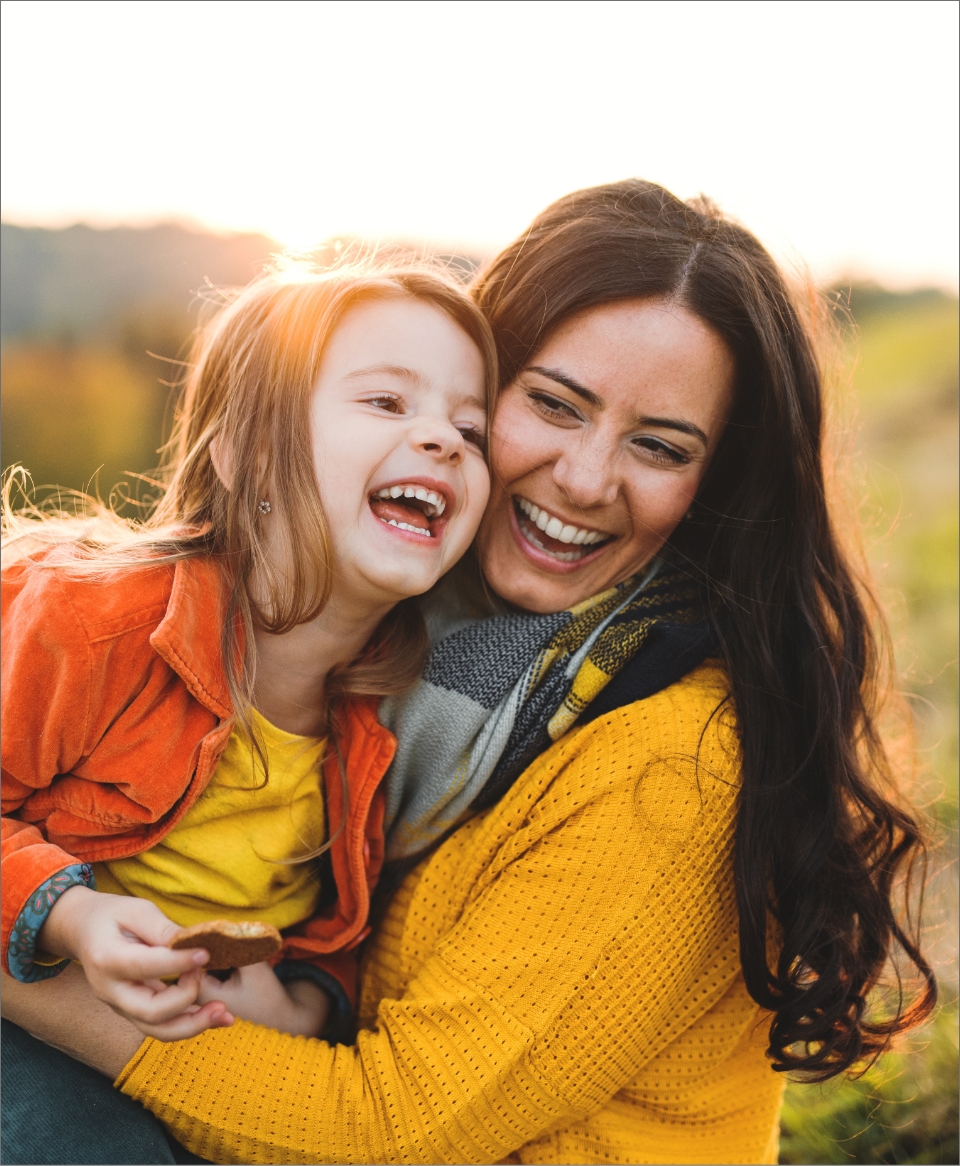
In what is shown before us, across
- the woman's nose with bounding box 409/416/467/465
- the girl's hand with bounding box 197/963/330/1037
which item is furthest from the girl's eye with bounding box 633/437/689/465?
the girl's hand with bounding box 197/963/330/1037

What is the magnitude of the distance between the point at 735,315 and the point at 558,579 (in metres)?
0.62

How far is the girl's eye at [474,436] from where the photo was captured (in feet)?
6.16

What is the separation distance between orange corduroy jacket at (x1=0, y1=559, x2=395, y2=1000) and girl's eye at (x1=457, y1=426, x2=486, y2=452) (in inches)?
20.8

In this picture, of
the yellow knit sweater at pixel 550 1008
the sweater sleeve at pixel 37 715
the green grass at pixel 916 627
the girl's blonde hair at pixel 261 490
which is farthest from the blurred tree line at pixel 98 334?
the green grass at pixel 916 627

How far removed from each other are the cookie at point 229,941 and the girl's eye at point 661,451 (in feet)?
3.68

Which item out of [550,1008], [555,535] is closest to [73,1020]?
[550,1008]

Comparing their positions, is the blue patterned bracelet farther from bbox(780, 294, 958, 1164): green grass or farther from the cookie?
bbox(780, 294, 958, 1164): green grass

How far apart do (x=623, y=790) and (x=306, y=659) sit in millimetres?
644

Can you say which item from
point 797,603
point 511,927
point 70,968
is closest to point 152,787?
point 70,968

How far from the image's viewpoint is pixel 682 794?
1.67 metres

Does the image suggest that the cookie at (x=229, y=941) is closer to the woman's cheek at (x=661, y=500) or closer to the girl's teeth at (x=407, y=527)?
the girl's teeth at (x=407, y=527)

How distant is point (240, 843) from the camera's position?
1.78 meters

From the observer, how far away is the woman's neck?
1831mm

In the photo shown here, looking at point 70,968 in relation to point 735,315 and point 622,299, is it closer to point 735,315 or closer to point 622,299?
point 622,299
